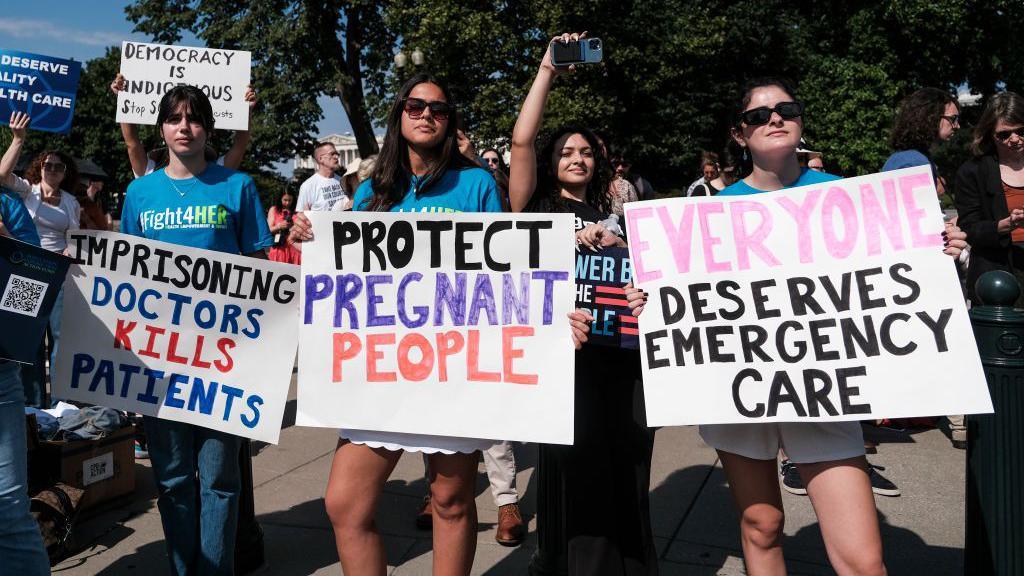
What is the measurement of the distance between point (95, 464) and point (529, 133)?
2.98 metres

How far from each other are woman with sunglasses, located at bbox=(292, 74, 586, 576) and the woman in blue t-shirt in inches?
21.3

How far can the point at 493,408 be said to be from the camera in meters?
2.71

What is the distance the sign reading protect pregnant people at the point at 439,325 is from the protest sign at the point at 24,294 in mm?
834

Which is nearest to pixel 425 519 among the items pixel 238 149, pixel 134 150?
pixel 238 149

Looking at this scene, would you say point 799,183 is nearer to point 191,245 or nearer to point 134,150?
point 191,245

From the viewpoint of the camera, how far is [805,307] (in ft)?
8.25

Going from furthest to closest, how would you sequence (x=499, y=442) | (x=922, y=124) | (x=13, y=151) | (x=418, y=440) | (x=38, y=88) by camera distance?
(x=922, y=124) < (x=38, y=88) < (x=13, y=151) < (x=499, y=442) < (x=418, y=440)

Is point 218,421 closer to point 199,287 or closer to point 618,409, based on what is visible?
point 199,287

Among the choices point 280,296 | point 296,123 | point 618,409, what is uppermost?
point 296,123

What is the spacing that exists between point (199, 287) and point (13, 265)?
0.66 m

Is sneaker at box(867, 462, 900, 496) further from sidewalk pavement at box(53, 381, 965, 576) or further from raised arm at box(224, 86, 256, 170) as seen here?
raised arm at box(224, 86, 256, 170)

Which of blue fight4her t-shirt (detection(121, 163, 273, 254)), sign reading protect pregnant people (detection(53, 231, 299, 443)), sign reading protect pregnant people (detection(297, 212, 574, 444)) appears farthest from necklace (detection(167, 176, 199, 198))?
sign reading protect pregnant people (detection(297, 212, 574, 444))

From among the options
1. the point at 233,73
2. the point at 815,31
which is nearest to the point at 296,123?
the point at 815,31

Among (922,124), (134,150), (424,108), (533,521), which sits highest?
(922,124)
